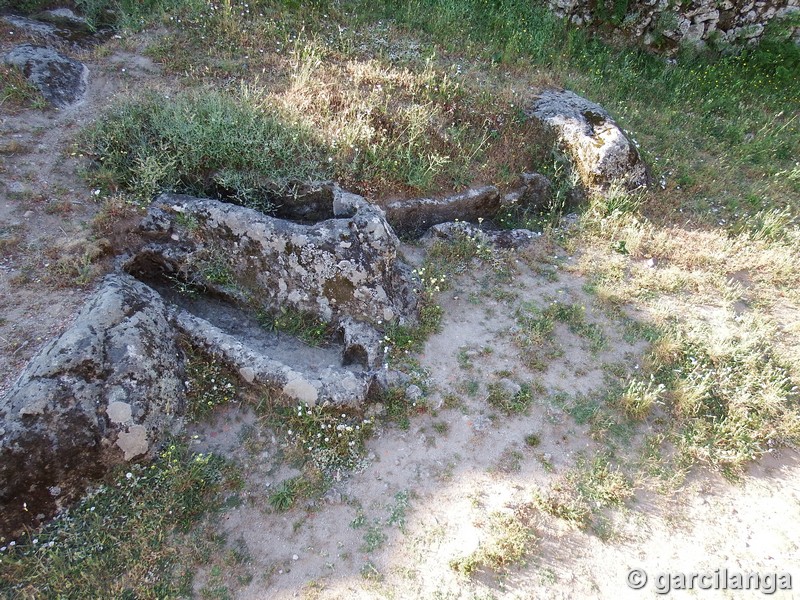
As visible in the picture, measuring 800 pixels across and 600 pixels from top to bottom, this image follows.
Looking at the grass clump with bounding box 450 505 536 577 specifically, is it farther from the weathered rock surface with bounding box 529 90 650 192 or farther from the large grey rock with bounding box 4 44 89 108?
the large grey rock with bounding box 4 44 89 108

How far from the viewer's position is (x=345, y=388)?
17.3 ft

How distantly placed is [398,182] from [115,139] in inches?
153

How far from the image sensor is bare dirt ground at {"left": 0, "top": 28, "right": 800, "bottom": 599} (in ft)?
14.0

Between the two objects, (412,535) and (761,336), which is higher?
(761,336)

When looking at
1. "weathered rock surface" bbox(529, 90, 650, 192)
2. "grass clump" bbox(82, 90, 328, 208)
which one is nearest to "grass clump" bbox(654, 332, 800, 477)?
"weathered rock surface" bbox(529, 90, 650, 192)

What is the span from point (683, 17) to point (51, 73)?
42.3 ft

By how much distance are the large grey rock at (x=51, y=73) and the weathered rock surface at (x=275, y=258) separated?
3.14 m

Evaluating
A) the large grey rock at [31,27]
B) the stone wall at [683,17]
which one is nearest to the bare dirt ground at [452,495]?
the large grey rock at [31,27]

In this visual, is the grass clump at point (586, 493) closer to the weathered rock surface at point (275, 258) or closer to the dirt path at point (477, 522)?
the dirt path at point (477, 522)

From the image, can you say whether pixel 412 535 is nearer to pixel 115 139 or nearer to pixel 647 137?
pixel 115 139

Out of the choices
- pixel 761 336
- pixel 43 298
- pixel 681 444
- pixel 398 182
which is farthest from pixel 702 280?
pixel 43 298

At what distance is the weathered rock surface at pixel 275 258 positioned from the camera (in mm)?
5988

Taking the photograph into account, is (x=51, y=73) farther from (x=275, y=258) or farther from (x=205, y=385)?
(x=205, y=385)

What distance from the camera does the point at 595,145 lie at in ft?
28.3
